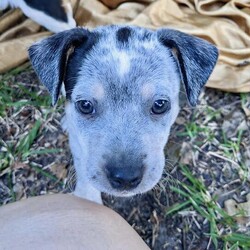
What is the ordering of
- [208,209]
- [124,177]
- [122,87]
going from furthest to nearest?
1. [208,209]
2. [122,87]
3. [124,177]

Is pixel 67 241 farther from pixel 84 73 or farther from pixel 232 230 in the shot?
pixel 232 230

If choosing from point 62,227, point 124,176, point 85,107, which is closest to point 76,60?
point 85,107

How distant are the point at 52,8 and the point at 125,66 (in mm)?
1638

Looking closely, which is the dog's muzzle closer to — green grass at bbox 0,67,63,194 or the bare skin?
the bare skin

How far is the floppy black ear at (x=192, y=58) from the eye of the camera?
10.4ft

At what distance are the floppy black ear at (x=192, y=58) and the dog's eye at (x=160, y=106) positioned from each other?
0.18 metres

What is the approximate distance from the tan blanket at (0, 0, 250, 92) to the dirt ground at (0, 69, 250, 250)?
183 millimetres

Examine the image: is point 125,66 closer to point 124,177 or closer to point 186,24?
point 124,177

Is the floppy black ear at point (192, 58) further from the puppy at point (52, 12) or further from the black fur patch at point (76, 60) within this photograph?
the puppy at point (52, 12)

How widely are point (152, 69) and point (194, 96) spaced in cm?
32

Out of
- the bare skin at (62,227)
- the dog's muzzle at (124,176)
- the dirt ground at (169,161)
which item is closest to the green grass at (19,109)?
the dirt ground at (169,161)

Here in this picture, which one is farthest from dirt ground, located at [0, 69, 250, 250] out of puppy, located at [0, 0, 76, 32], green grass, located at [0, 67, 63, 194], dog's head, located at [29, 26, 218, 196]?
dog's head, located at [29, 26, 218, 196]

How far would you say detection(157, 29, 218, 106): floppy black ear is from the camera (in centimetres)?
316

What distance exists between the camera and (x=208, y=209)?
4.01 m
